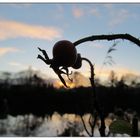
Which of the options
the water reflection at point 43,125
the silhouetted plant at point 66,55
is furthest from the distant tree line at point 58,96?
the silhouetted plant at point 66,55

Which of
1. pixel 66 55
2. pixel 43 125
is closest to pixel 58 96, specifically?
pixel 43 125

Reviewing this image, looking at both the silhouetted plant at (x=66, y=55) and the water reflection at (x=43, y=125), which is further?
the water reflection at (x=43, y=125)

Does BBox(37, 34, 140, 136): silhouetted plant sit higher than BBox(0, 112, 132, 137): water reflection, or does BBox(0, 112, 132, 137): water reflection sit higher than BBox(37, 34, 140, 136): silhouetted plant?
BBox(37, 34, 140, 136): silhouetted plant

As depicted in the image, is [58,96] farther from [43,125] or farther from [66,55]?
[66,55]

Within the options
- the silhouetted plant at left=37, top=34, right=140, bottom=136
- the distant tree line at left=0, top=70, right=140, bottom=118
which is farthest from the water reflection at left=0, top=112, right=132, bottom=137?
the silhouetted plant at left=37, top=34, right=140, bottom=136

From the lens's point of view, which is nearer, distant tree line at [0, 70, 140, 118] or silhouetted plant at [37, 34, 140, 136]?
→ silhouetted plant at [37, 34, 140, 136]

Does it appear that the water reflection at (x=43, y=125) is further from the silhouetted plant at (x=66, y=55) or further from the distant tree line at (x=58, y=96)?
the silhouetted plant at (x=66, y=55)

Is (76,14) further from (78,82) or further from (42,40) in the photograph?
(78,82)

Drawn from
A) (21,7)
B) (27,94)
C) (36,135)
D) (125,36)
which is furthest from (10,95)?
(125,36)

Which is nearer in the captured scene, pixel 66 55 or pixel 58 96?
pixel 66 55

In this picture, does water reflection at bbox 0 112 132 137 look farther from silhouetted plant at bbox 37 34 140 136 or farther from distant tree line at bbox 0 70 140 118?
silhouetted plant at bbox 37 34 140 136

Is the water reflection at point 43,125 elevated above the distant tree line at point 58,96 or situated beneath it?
situated beneath
